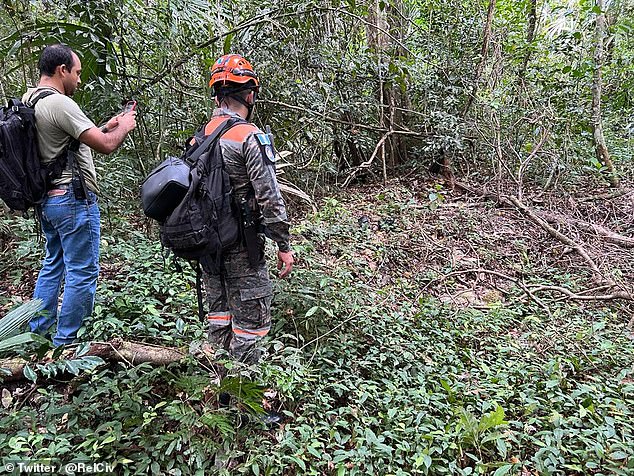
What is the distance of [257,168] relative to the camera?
2584 mm

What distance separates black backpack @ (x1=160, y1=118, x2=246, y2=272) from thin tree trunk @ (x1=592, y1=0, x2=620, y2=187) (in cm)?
732

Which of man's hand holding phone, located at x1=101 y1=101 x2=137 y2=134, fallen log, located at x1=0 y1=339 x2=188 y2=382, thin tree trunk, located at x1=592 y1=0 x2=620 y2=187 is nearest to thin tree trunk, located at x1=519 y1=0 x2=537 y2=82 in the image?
thin tree trunk, located at x1=592 y1=0 x2=620 y2=187

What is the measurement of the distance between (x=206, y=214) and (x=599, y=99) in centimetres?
783

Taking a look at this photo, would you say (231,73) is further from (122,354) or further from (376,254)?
(376,254)

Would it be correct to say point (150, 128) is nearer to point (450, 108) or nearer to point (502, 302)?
point (502, 302)

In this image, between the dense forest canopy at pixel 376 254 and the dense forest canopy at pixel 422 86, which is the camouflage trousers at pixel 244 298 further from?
the dense forest canopy at pixel 422 86

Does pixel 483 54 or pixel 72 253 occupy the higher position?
pixel 483 54

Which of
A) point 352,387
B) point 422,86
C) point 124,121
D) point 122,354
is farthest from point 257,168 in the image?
point 422,86

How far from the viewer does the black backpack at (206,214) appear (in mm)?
2516

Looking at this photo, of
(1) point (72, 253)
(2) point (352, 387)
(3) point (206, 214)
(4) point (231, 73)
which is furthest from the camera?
(2) point (352, 387)

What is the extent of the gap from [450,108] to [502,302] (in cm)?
440

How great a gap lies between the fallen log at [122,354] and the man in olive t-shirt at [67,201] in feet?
0.93

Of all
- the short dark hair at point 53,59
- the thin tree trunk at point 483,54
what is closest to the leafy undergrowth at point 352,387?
the short dark hair at point 53,59

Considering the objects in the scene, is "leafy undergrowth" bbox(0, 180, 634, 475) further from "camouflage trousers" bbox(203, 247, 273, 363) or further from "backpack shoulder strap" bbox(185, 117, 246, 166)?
"backpack shoulder strap" bbox(185, 117, 246, 166)
